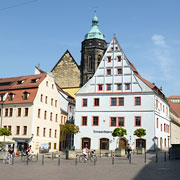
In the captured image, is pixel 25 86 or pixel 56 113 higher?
pixel 25 86

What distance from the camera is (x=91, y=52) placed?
70.8m

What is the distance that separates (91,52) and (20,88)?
29580 millimetres

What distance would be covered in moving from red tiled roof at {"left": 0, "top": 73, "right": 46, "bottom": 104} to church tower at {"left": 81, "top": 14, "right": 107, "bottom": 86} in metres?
23.2

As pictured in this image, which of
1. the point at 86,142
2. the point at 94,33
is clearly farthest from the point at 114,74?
the point at 94,33

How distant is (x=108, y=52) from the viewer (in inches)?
1818

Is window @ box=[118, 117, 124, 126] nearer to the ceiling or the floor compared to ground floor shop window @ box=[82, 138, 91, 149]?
nearer to the ceiling

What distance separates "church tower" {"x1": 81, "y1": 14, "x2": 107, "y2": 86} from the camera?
228ft

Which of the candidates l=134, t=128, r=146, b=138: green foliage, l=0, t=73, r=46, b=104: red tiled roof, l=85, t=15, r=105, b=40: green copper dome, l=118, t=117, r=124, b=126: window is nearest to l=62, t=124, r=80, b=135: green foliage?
l=118, t=117, r=124, b=126: window

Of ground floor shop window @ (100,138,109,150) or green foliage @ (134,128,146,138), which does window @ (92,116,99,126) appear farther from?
green foliage @ (134,128,146,138)

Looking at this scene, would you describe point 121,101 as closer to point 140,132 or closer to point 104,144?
point 140,132

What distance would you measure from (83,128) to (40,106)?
7.47 meters

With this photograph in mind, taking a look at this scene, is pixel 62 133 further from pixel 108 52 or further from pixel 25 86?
pixel 108 52

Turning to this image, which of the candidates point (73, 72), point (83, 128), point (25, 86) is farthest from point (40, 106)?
point (73, 72)

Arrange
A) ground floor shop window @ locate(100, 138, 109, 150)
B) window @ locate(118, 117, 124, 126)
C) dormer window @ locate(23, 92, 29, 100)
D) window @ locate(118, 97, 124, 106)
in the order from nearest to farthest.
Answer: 1. window @ locate(118, 117, 124, 126)
2. ground floor shop window @ locate(100, 138, 109, 150)
3. window @ locate(118, 97, 124, 106)
4. dormer window @ locate(23, 92, 29, 100)
